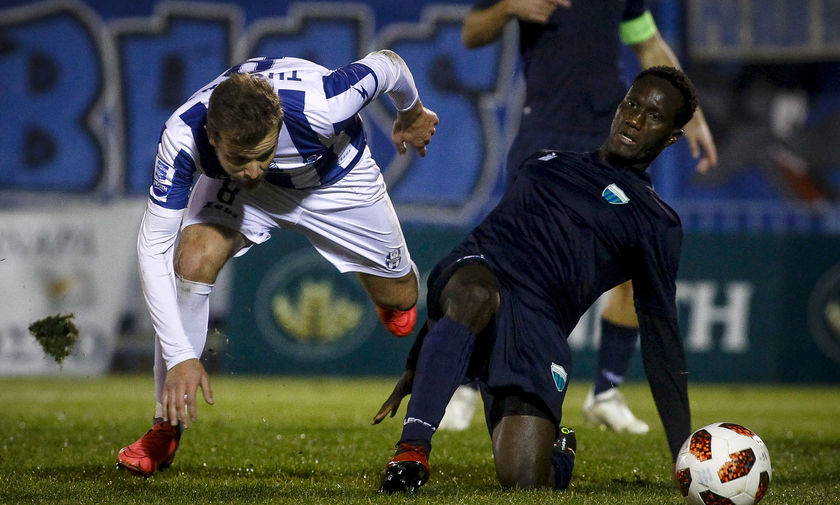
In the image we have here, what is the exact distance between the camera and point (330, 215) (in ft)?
16.3

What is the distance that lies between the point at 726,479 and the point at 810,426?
12.2 feet

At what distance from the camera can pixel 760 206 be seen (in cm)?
1374

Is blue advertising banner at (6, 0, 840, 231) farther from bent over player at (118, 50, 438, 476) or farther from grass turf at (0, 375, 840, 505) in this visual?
bent over player at (118, 50, 438, 476)

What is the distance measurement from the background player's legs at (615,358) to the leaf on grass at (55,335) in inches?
115

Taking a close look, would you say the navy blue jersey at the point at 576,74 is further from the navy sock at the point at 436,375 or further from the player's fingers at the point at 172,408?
the player's fingers at the point at 172,408

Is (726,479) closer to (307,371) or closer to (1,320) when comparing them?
(307,371)

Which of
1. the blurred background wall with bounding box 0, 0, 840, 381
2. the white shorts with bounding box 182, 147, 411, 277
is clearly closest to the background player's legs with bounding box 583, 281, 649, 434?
the white shorts with bounding box 182, 147, 411, 277

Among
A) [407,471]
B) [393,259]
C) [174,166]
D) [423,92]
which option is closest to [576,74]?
[393,259]

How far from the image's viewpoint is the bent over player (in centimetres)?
376

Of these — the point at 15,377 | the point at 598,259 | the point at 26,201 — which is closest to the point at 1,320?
the point at 15,377

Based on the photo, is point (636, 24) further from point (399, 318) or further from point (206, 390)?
point (206, 390)

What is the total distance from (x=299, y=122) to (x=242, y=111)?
493 millimetres

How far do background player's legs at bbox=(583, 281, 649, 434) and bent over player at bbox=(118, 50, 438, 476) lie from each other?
1140mm

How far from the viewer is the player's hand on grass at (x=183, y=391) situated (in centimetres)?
357
